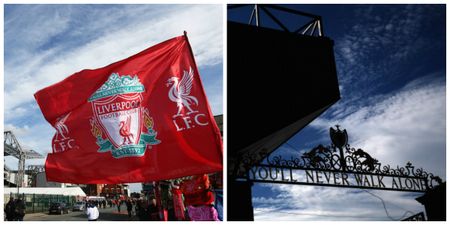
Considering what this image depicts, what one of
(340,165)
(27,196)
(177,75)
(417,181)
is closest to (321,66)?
(340,165)

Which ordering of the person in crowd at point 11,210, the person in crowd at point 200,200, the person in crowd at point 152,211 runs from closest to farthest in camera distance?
the person in crowd at point 200,200
the person in crowd at point 152,211
the person in crowd at point 11,210

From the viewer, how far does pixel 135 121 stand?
12.7 feet

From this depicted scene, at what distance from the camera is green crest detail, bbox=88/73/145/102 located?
3975 millimetres

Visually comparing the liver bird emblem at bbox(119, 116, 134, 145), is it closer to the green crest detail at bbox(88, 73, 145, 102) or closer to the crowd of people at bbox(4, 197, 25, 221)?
the green crest detail at bbox(88, 73, 145, 102)

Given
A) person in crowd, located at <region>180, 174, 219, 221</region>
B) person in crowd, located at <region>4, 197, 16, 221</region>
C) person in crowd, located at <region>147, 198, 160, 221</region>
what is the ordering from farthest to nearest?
1. person in crowd, located at <region>4, 197, 16, 221</region>
2. person in crowd, located at <region>147, 198, 160, 221</region>
3. person in crowd, located at <region>180, 174, 219, 221</region>

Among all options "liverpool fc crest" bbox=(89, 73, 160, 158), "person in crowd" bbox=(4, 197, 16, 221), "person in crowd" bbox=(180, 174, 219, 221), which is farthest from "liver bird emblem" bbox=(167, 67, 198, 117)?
"person in crowd" bbox=(4, 197, 16, 221)

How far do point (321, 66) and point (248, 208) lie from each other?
84.8 inches

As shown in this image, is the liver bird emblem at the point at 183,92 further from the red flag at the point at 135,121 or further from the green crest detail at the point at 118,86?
the green crest detail at the point at 118,86

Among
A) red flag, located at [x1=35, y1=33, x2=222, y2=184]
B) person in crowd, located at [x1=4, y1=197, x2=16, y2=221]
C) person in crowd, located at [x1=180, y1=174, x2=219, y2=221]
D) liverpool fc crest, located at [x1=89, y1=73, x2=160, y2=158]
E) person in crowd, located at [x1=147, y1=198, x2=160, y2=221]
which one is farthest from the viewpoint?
person in crowd, located at [x1=4, y1=197, x2=16, y2=221]

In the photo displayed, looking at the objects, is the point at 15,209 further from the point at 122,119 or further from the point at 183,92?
the point at 183,92

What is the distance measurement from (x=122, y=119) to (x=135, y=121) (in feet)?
0.40

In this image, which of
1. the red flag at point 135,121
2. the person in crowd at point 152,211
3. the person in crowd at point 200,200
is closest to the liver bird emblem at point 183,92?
the red flag at point 135,121

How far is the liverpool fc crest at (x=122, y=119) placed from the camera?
3.84m

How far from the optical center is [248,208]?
387cm
